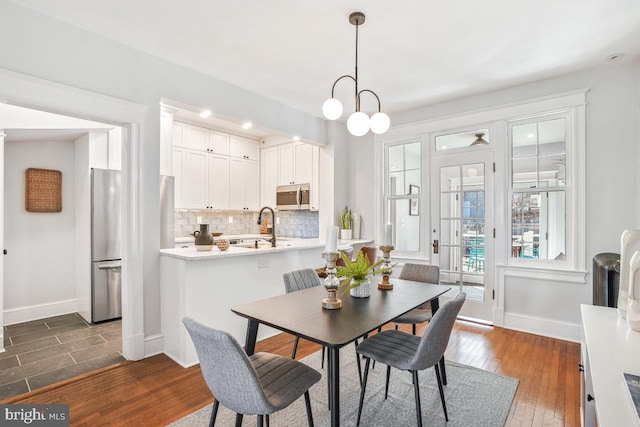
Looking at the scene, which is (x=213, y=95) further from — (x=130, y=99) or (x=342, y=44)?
(x=342, y=44)

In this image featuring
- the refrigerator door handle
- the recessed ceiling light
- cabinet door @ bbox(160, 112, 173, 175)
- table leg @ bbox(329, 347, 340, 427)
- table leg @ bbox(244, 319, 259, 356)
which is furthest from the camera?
cabinet door @ bbox(160, 112, 173, 175)

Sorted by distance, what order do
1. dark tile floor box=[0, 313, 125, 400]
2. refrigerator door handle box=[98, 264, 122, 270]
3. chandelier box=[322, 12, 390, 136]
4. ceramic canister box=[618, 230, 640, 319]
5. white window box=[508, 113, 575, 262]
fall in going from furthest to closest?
refrigerator door handle box=[98, 264, 122, 270] → white window box=[508, 113, 575, 262] → dark tile floor box=[0, 313, 125, 400] → chandelier box=[322, 12, 390, 136] → ceramic canister box=[618, 230, 640, 319]

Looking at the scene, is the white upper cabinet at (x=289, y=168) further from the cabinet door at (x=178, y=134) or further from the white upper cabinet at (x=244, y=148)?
the cabinet door at (x=178, y=134)

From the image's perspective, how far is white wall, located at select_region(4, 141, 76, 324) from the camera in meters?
3.79

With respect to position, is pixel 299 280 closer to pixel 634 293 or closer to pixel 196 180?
pixel 634 293

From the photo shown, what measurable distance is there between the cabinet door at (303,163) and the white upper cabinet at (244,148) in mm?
870

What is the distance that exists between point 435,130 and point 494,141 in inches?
28.1

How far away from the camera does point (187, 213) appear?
5.22 metres

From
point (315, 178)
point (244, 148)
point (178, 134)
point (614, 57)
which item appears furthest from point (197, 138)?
point (614, 57)

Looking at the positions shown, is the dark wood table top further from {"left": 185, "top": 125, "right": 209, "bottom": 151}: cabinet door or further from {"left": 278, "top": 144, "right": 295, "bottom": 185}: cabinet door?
{"left": 185, "top": 125, "right": 209, "bottom": 151}: cabinet door

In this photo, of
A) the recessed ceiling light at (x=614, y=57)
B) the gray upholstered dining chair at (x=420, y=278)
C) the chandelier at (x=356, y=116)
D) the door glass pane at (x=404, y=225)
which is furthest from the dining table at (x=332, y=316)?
the recessed ceiling light at (x=614, y=57)

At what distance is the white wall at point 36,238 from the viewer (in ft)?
12.4

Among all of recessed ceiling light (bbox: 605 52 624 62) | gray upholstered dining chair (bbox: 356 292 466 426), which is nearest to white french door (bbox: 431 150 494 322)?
recessed ceiling light (bbox: 605 52 624 62)

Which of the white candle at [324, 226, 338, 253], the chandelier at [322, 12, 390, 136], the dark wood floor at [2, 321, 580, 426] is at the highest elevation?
the chandelier at [322, 12, 390, 136]
